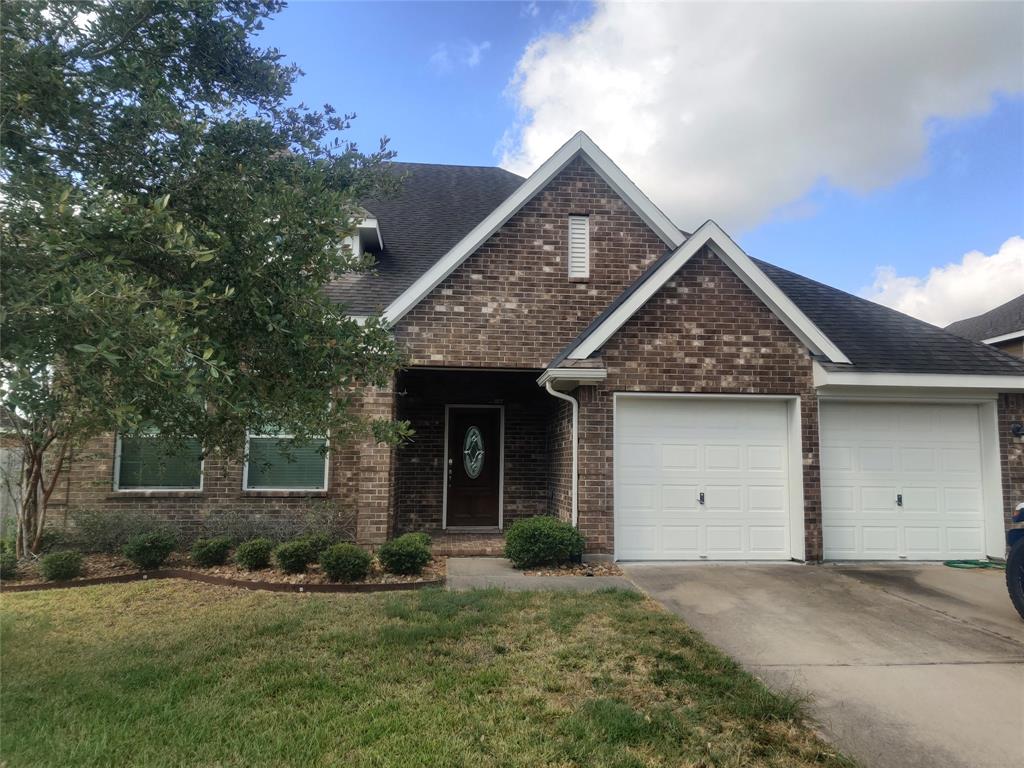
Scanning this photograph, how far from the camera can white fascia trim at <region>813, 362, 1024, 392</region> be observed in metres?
8.94

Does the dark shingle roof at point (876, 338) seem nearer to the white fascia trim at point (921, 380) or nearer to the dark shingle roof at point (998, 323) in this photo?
the white fascia trim at point (921, 380)

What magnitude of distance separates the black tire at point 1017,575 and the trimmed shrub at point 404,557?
6454mm

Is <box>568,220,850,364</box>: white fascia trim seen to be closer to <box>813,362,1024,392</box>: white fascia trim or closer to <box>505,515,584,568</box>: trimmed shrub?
<box>813,362,1024,392</box>: white fascia trim

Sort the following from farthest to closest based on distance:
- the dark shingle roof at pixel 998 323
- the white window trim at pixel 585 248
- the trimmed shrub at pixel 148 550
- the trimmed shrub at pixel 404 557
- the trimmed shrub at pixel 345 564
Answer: the dark shingle roof at pixel 998 323, the white window trim at pixel 585 248, the trimmed shrub at pixel 148 550, the trimmed shrub at pixel 404 557, the trimmed shrub at pixel 345 564

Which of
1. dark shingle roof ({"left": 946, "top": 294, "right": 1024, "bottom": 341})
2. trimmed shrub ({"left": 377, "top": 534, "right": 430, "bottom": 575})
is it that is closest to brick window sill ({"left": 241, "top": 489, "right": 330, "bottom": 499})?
trimmed shrub ({"left": 377, "top": 534, "right": 430, "bottom": 575})

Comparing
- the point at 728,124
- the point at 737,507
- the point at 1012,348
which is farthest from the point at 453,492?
the point at 1012,348

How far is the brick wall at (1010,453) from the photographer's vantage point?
30.4 feet

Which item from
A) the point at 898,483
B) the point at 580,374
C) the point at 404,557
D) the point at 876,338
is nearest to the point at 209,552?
the point at 404,557

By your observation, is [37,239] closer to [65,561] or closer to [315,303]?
[315,303]

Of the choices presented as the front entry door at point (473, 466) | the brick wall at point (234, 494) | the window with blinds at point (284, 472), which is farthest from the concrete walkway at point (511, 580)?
the front entry door at point (473, 466)

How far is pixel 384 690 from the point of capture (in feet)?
14.1

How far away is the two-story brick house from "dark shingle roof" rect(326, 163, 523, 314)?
0.25 meters

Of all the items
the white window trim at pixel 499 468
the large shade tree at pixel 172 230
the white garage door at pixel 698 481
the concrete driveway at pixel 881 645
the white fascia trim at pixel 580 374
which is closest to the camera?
the large shade tree at pixel 172 230

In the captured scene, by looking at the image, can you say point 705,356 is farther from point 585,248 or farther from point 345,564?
point 345,564
